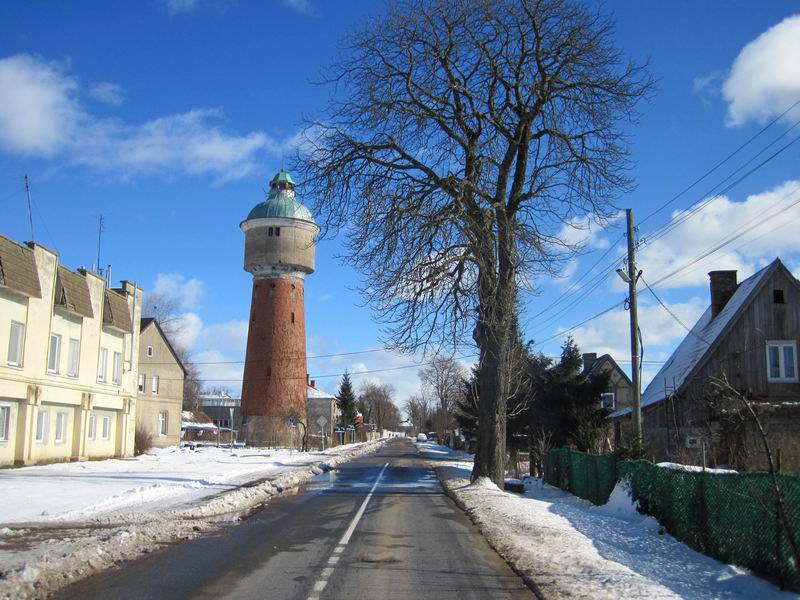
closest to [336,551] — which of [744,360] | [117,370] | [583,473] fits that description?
[583,473]

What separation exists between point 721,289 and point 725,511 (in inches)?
912

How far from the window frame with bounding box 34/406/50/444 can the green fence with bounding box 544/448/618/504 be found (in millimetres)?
19293

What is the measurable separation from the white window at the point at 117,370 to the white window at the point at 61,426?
15.1 feet

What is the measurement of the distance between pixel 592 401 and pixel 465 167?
1405cm

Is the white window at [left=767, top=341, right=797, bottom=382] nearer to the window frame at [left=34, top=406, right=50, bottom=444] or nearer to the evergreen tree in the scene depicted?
the window frame at [left=34, top=406, right=50, bottom=444]

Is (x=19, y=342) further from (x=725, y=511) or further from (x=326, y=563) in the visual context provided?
(x=725, y=511)

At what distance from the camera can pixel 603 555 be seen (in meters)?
10.3

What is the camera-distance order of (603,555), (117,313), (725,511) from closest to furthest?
(725,511), (603,555), (117,313)

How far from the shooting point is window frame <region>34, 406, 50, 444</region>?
28.4 meters

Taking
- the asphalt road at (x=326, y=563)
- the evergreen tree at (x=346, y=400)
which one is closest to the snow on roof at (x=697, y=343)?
Result: the asphalt road at (x=326, y=563)

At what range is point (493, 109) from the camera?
74.5 feet

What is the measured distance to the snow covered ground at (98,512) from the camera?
8789mm

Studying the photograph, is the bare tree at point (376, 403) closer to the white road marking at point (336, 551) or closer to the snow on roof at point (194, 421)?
the snow on roof at point (194, 421)

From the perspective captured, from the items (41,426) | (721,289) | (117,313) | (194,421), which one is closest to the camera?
(41,426)
